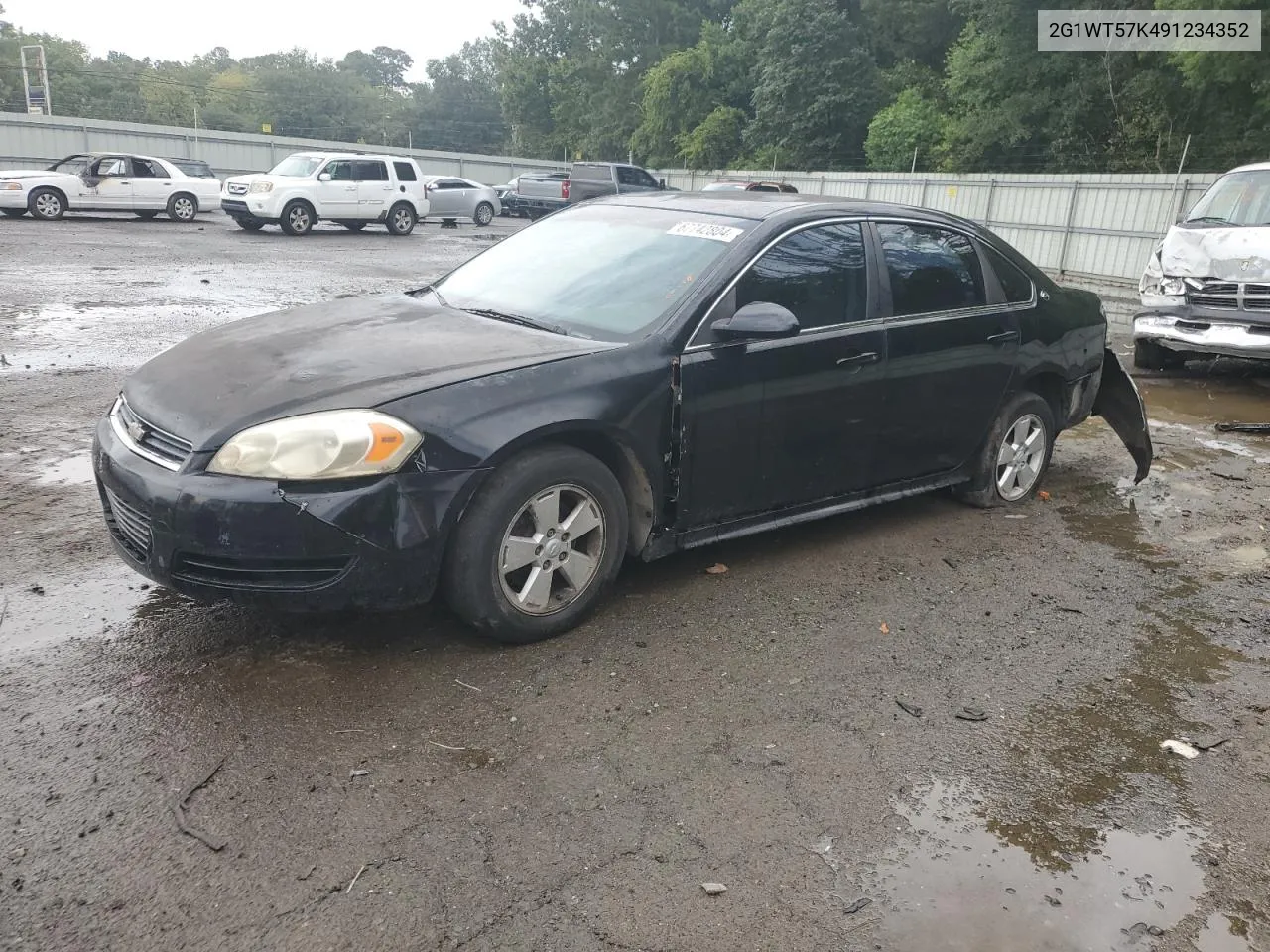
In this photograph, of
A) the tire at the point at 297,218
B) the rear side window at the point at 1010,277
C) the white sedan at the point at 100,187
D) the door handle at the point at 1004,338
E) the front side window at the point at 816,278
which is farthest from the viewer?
the tire at the point at 297,218

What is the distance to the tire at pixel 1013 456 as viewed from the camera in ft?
18.6

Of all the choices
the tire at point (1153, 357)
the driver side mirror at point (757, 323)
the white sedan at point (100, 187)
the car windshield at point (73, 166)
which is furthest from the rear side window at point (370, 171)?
the driver side mirror at point (757, 323)

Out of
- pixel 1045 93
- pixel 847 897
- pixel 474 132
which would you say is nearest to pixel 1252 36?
pixel 1045 93

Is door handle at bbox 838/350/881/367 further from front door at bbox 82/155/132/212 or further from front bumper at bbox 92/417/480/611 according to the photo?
front door at bbox 82/155/132/212

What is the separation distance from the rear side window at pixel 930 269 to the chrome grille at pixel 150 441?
3238mm

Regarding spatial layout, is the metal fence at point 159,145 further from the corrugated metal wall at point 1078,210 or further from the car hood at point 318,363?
the car hood at point 318,363

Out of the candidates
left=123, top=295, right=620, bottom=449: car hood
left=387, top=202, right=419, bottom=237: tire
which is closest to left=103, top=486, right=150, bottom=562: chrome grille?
left=123, top=295, right=620, bottom=449: car hood

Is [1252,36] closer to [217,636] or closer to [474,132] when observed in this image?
[217,636]

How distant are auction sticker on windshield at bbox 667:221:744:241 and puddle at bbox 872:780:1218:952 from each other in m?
2.53

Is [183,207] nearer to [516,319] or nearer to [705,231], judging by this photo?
[516,319]

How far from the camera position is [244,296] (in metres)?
12.7

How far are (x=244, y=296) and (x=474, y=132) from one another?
263 ft

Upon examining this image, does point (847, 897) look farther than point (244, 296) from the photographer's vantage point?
No

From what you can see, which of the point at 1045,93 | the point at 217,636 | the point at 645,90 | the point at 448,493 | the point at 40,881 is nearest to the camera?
the point at 40,881
